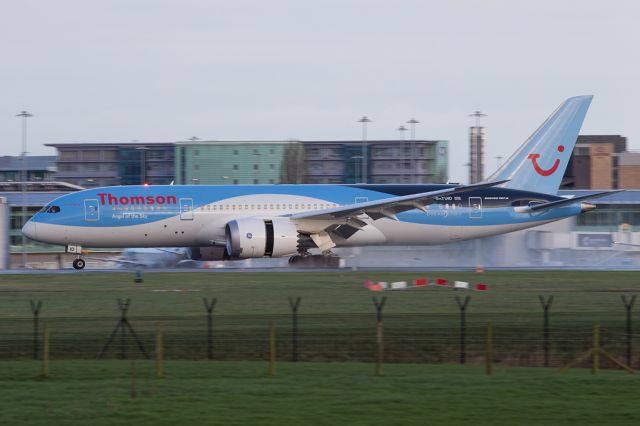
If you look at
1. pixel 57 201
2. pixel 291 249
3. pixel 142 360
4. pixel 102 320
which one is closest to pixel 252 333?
pixel 142 360

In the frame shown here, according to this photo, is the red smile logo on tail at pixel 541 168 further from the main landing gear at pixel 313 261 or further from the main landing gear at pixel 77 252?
the main landing gear at pixel 77 252

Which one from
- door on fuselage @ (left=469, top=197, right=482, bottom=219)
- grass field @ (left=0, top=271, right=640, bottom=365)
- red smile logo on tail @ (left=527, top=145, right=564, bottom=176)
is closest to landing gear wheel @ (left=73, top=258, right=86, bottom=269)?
grass field @ (left=0, top=271, right=640, bottom=365)

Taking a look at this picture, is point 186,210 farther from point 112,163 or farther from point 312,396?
point 112,163

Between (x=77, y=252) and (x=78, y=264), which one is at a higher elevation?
(x=77, y=252)

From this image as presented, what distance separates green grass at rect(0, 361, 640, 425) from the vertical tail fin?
28970 mm

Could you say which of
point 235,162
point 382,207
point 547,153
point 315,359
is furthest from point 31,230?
point 235,162

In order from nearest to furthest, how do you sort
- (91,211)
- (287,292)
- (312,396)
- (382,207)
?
(312,396) < (287,292) < (382,207) < (91,211)

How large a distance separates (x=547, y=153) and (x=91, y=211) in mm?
21598

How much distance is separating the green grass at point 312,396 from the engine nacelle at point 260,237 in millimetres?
21921

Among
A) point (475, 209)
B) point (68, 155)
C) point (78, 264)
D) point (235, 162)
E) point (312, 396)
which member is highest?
point (68, 155)

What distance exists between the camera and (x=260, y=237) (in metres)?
39.8

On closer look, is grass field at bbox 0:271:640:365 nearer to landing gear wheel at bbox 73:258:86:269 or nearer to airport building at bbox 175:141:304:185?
landing gear wheel at bbox 73:258:86:269

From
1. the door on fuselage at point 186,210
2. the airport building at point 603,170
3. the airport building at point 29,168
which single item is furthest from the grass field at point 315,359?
the airport building at point 29,168

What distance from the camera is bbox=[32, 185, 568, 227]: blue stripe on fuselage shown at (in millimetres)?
41906
